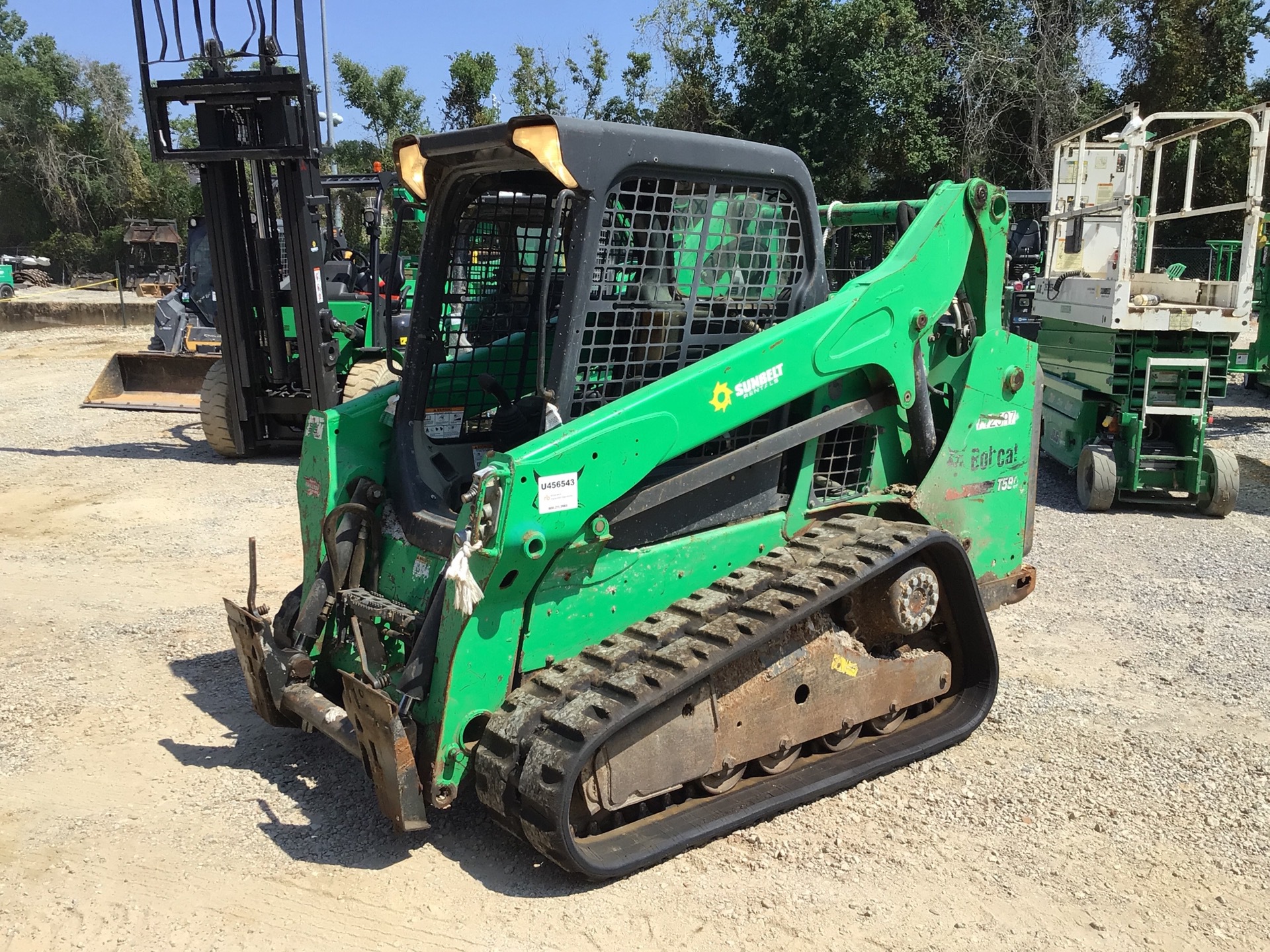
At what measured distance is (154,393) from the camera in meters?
13.2

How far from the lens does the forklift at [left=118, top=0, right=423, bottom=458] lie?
873 centimetres

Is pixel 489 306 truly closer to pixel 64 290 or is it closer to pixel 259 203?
pixel 259 203

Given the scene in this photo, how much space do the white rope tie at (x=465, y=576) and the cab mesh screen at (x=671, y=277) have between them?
688mm

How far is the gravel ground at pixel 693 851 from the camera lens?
313 cm

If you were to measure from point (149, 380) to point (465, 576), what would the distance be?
11647 millimetres

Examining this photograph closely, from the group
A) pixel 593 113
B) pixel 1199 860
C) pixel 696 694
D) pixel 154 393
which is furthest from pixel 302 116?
pixel 593 113

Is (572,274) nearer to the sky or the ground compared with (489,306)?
nearer to the sky

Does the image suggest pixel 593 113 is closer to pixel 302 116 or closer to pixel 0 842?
pixel 302 116

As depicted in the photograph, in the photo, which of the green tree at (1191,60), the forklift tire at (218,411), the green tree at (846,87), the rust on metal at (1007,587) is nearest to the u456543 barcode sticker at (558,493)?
the rust on metal at (1007,587)

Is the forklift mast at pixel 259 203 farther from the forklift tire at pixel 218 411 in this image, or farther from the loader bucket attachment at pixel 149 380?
the loader bucket attachment at pixel 149 380

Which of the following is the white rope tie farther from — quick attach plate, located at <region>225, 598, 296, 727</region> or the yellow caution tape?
the yellow caution tape

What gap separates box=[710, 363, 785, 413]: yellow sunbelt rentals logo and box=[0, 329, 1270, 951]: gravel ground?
1477mm

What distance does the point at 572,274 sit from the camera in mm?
3455

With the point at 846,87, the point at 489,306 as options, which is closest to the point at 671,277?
the point at 489,306
